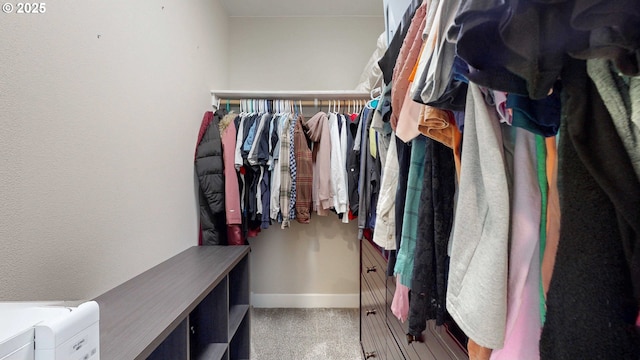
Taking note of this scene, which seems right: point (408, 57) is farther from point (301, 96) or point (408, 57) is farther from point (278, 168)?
point (301, 96)

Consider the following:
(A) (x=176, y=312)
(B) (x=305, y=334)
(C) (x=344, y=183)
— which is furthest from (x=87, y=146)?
(B) (x=305, y=334)

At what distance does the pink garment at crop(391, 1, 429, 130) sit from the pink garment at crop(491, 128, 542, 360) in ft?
1.37

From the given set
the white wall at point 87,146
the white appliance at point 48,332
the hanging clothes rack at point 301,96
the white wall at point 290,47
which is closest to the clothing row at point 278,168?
the hanging clothes rack at point 301,96

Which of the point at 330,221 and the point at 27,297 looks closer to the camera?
the point at 27,297

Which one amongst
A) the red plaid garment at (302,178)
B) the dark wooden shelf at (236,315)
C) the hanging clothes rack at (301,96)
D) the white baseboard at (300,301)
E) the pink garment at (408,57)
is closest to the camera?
the pink garment at (408,57)

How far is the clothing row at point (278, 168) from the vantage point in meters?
1.83

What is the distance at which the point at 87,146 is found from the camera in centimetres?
90

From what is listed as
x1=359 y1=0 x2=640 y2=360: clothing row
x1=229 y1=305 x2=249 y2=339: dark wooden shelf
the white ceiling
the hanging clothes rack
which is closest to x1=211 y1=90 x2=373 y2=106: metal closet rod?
the hanging clothes rack

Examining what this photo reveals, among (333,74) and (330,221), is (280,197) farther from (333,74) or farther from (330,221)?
(333,74)

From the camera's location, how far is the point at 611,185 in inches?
11.0

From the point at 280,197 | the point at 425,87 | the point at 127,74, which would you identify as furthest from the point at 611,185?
the point at 280,197

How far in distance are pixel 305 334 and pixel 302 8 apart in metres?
2.82

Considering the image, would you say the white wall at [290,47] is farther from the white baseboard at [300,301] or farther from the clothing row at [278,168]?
the white baseboard at [300,301]

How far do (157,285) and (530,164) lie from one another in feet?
4.07
